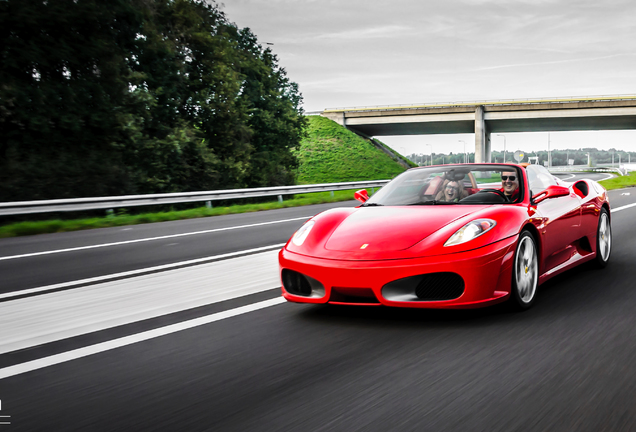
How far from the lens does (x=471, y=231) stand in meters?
4.68

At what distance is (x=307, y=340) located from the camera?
167 inches

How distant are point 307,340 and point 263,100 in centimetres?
3118

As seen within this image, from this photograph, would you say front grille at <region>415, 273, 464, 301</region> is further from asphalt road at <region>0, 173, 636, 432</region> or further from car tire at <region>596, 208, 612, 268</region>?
car tire at <region>596, 208, 612, 268</region>

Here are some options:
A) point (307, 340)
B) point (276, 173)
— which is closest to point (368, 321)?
point (307, 340)

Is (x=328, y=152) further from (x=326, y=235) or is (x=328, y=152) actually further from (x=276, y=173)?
(x=326, y=235)

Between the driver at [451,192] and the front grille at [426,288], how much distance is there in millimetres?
1566

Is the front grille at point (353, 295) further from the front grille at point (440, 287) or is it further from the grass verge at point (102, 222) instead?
the grass verge at point (102, 222)

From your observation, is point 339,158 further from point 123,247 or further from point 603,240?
point 603,240

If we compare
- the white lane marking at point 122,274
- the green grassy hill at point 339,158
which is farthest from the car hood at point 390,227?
the green grassy hill at point 339,158

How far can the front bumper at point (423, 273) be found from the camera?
Answer: 4.41 m

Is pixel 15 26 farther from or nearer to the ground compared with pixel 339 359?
farther from the ground

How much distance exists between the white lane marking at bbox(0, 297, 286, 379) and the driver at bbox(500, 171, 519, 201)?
2335 millimetres

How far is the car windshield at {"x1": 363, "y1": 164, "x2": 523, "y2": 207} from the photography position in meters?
5.70

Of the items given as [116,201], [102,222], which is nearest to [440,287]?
[102,222]
